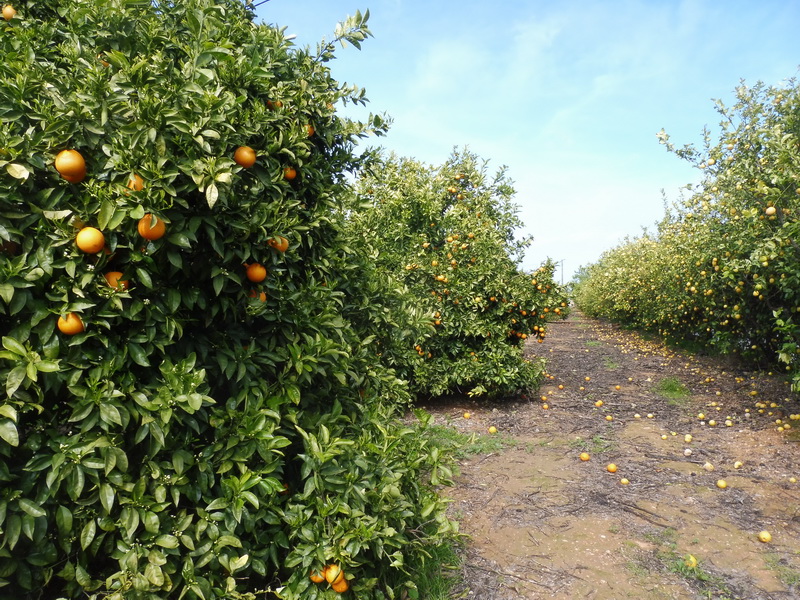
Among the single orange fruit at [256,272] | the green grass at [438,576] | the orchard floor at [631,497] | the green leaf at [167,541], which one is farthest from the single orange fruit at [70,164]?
the orchard floor at [631,497]

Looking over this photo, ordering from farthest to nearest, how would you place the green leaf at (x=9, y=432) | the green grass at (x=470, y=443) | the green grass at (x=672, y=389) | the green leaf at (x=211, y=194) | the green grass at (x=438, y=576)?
1. the green grass at (x=672, y=389)
2. the green grass at (x=470, y=443)
3. the green grass at (x=438, y=576)
4. the green leaf at (x=211, y=194)
5. the green leaf at (x=9, y=432)

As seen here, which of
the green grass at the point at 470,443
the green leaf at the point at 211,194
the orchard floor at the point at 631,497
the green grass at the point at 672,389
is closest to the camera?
the green leaf at the point at 211,194

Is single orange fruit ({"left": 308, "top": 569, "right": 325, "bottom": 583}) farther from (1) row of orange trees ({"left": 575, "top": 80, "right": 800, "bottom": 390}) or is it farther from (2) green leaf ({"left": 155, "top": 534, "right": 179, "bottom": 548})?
(1) row of orange trees ({"left": 575, "top": 80, "right": 800, "bottom": 390})

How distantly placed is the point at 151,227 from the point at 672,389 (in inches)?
315

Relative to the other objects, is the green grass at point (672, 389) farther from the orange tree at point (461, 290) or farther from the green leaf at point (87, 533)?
the green leaf at point (87, 533)

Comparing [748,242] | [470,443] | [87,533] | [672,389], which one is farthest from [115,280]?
[672,389]

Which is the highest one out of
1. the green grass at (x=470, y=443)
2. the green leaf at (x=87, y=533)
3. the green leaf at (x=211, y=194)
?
the green leaf at (x=211, y=194)

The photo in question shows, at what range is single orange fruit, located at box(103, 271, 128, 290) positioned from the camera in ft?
5.64

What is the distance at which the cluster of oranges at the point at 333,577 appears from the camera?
2010 mm

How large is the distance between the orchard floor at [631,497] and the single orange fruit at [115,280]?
234 cm

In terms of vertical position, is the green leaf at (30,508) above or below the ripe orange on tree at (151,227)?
below

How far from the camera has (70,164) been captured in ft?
5.62

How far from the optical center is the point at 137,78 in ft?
6.04

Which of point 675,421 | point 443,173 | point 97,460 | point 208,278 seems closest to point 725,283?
point 675,421
